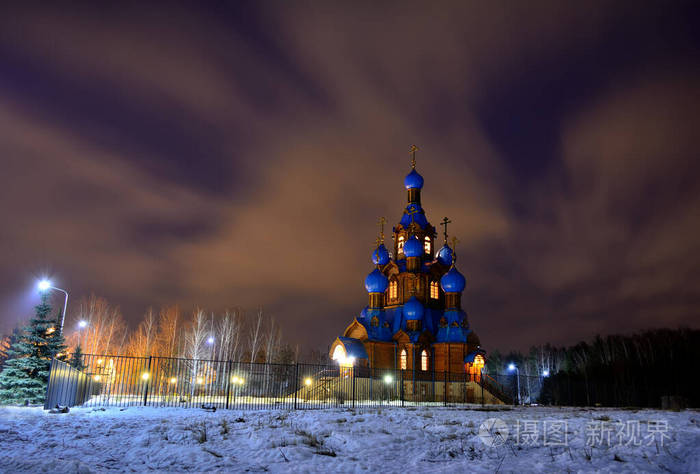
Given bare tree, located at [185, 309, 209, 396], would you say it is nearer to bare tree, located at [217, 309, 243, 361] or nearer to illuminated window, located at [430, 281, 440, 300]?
bare tree, located at [217, 309, 243, 361]

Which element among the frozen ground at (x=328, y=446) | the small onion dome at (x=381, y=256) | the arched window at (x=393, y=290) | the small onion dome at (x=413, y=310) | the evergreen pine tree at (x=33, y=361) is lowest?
the frozen ground at (x=328, y=446)

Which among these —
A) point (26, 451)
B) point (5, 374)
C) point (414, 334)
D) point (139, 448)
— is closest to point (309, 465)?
point (139, 448)

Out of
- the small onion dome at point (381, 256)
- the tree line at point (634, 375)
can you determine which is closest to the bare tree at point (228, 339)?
the small onion dome at point (381, 256)

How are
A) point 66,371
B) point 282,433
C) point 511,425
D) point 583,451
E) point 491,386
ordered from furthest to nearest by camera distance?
1. point 491,386
2. point 66,371
3. point 511,425
4. point 282,433
5. point 583,451

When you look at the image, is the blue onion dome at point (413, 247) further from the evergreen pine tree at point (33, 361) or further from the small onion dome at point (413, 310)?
the evergreen pine tree at point (33, 361)

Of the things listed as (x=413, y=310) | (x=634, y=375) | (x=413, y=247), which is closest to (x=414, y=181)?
(x=413, y=247)

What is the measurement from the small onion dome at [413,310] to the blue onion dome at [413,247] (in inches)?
185

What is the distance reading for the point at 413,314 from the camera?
4341 cm

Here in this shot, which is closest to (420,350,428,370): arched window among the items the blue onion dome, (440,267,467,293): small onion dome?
(440,267,467,293): small onion dome

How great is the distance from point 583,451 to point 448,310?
3445 centimetres

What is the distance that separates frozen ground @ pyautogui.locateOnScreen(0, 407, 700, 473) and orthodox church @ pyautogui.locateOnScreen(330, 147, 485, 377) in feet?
Result: 87.2

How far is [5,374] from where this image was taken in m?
22.1

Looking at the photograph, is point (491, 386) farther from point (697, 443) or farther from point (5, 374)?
point (5, 374)

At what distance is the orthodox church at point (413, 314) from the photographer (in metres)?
41.9
